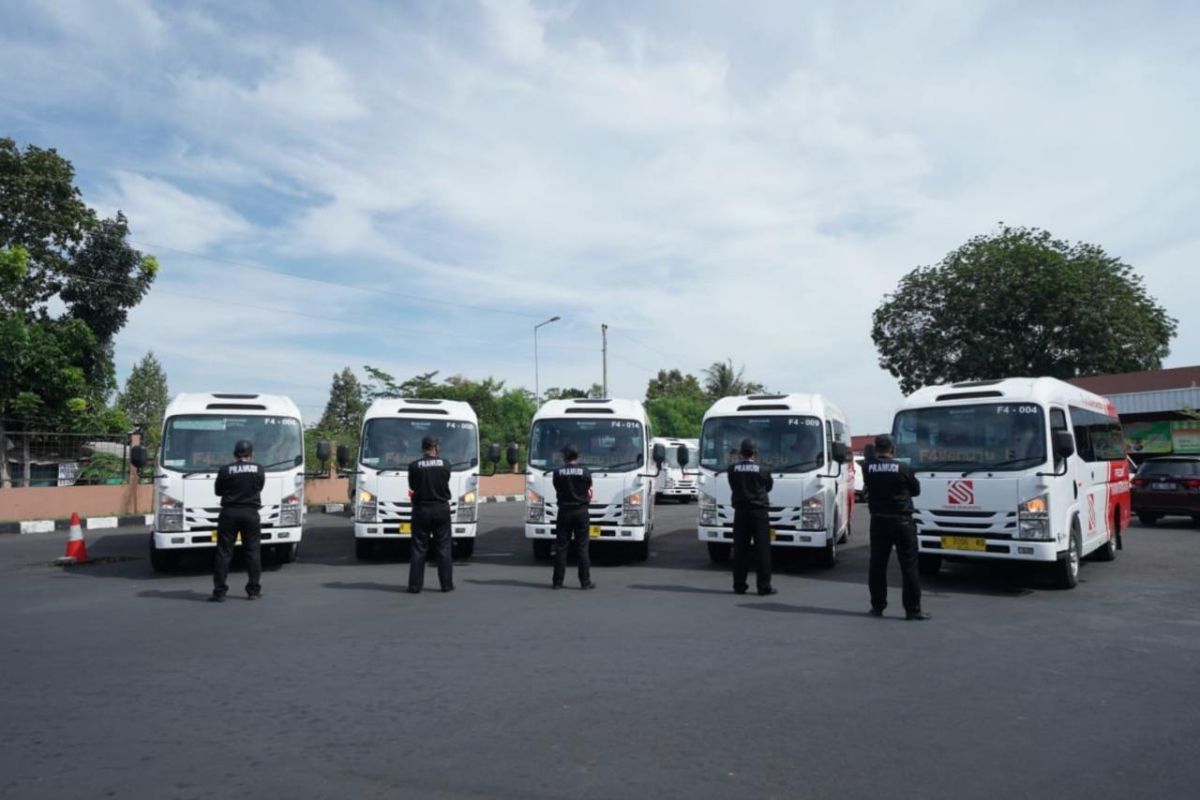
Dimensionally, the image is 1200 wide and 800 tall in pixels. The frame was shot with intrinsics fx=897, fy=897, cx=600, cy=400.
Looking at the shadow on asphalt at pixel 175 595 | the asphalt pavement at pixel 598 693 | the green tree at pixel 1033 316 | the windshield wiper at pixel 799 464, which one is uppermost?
the green tree at pixel 1033 316

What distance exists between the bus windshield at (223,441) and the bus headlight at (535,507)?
11.3ft

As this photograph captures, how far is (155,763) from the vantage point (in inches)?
187

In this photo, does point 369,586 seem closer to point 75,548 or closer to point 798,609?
point 798,609

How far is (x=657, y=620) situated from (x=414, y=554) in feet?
10.8

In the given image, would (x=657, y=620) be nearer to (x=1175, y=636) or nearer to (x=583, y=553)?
(x=583, y=553)

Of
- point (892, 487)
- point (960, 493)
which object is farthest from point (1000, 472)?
point (892, 487)

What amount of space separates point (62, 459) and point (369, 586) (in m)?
15.1

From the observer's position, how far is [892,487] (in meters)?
9.47

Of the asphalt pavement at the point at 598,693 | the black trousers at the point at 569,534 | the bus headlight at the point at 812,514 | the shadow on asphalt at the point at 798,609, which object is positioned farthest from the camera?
the bus headlight at the point at 812,514

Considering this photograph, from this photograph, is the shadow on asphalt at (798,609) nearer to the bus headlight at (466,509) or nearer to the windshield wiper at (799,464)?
the windshield wiper at (799,464)

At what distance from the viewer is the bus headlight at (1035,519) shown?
10.4 m

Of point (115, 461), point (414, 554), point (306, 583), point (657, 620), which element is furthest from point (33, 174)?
point (657, 620)

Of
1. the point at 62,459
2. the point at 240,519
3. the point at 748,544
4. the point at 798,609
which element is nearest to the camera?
the point at 798,609

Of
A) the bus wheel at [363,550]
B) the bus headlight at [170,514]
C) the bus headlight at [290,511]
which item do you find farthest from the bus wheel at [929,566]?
the bus headlight at [170,514]
